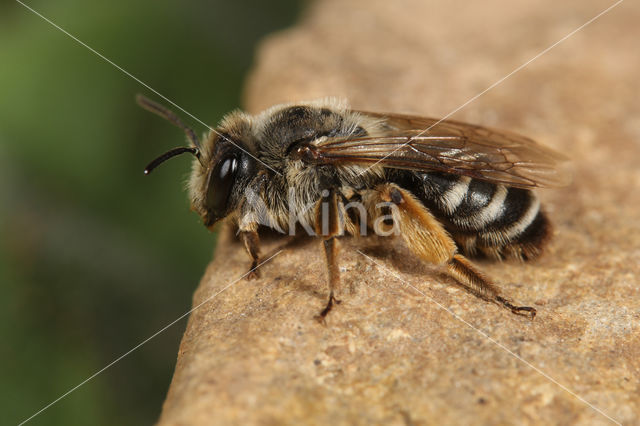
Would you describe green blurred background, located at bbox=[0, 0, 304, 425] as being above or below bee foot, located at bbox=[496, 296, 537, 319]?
above

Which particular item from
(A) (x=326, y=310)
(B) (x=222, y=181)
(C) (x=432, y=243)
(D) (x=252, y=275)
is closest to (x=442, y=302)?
(C) (x=432, y=243)

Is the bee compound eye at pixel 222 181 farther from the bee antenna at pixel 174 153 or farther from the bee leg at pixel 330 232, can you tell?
the bee leg at pixel 330 232

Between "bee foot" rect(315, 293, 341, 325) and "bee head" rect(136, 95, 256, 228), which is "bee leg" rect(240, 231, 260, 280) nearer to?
"bee head" rect(136, 95, 256, 228)

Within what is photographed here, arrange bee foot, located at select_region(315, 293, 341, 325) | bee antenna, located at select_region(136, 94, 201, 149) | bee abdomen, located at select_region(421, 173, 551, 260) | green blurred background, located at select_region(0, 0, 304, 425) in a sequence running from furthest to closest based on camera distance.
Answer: green blurred background, located at select_region(0, 0, 304, 425) < bee antenna, located at select_region(136, 94, 201, 149) < bee abdomen, located at select_region(421, 173, 551, 260) < bee foot, located at select_region(315, 293, 341, 325)

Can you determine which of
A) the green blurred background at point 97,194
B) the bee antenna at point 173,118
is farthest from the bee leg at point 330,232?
the green blurred background at point 97,194

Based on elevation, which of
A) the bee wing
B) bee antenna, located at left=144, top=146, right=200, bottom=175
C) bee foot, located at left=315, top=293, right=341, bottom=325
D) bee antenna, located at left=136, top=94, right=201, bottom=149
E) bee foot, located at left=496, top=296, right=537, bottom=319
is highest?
bee antenna, located at left=136, top=94, right=201, bottom=149

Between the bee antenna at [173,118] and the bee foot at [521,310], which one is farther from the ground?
the bee antenna at [173,118]

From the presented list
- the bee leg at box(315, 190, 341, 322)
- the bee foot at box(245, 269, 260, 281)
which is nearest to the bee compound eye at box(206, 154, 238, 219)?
the bee foot at box(245, 269, 260, 281)

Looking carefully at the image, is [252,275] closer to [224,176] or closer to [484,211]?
[224,176]
